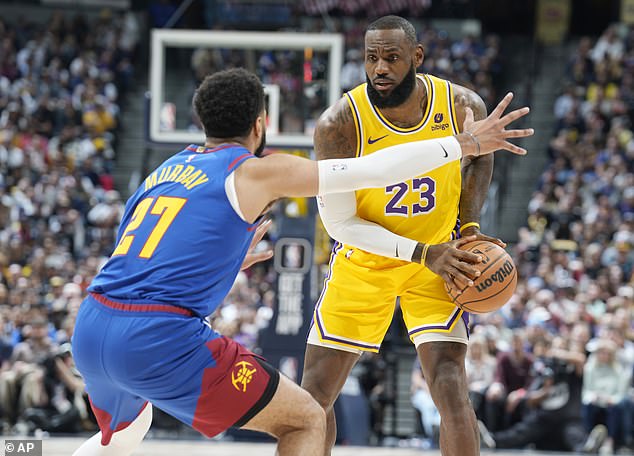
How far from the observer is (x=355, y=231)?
5289 millimetres

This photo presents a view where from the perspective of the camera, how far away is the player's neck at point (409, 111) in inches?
213

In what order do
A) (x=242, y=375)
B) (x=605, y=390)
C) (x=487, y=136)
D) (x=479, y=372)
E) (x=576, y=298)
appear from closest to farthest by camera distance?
(x=242, y=375)
(x=487, y=136)
(x=605, y=390)
(x=479, y=372)
(x=576, y=298)

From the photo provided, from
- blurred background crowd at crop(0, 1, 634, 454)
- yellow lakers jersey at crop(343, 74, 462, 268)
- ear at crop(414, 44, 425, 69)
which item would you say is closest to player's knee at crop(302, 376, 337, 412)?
yellow lakers jersey at crop(343, 74, 462, 268)

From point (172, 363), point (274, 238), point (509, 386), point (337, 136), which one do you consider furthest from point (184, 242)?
point (274, 238)

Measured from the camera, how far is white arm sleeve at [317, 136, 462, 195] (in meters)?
4.28

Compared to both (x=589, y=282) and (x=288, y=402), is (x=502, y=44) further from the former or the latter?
(x=288, y=402)

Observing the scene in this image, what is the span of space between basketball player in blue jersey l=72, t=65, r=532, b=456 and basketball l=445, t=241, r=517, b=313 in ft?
3.59

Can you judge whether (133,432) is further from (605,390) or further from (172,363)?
(605,390)

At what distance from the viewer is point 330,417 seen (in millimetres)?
5445

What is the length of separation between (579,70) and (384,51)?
45.2 ft

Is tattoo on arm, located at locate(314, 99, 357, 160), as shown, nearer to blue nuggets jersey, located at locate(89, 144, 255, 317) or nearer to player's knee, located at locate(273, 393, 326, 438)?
blue nuggets jersey, located at locate(89, 144, 255, 317)

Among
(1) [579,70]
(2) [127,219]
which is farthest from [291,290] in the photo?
(1) [579,70]

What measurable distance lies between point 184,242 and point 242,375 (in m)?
0.56

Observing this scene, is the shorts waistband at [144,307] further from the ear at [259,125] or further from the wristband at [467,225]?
the wristband at [467,225]
